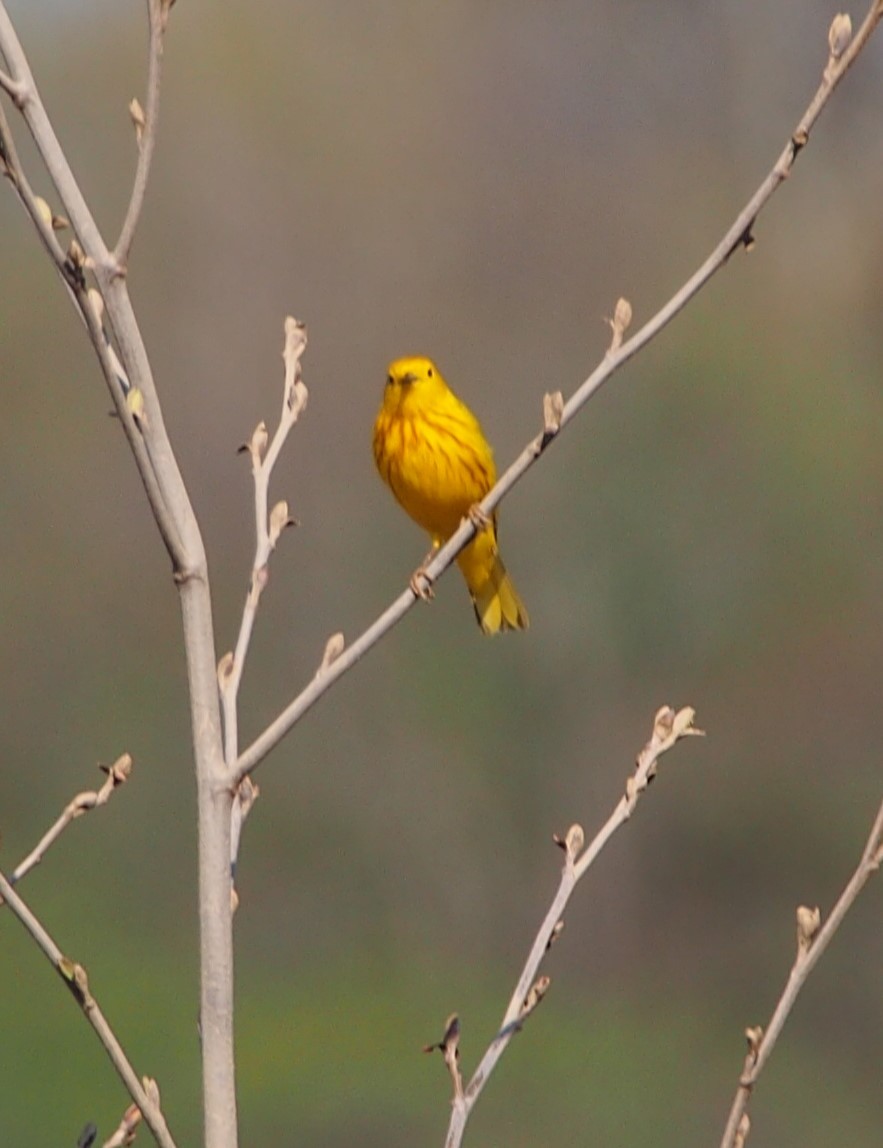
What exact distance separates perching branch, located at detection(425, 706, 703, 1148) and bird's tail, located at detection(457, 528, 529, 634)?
2.67 meters

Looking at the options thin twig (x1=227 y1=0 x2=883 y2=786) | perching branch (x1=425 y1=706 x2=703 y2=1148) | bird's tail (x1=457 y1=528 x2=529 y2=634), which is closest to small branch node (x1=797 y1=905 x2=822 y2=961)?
perching branch (x1=425 y1=706 x2=703 y2=1148)

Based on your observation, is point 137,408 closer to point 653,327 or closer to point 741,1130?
point 653,327

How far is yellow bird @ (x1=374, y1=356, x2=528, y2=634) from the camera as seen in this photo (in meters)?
4.87

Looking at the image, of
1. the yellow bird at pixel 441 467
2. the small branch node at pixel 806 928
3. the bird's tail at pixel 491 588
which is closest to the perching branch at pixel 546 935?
the small branch node at pixel 806 928

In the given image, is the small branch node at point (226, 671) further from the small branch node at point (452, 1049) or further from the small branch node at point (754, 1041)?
the small branch node at point (754, 1041)

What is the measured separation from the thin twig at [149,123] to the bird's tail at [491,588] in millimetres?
3116

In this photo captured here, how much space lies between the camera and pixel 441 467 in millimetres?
4867

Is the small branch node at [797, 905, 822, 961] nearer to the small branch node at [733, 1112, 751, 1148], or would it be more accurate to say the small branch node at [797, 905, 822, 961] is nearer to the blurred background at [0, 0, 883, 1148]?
the small branch node at [733, 1112, 751, 1148]

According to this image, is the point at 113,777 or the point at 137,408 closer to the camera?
the point at 137,408

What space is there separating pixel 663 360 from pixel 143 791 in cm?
625

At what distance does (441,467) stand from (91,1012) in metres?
3.18

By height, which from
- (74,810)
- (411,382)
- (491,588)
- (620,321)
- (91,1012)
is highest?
(411,382)

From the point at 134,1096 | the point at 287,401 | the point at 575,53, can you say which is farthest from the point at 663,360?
the point at 134,1096

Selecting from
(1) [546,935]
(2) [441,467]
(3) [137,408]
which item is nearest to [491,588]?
(2) [441,467]
